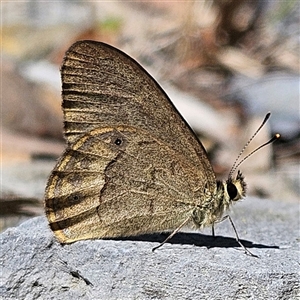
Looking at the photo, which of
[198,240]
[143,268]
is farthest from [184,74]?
[143,268]

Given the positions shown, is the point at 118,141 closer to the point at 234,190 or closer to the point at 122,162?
the point at 122,162

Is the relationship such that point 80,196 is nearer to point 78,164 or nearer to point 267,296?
point 78,164

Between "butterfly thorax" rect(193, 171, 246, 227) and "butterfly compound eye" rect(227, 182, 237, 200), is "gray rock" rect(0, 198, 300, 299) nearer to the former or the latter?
"butterfly thorax" rect(193, 171, 246, 227)

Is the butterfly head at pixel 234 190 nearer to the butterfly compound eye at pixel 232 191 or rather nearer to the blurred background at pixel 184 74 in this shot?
the butterfly compound eye at pixel 232 191

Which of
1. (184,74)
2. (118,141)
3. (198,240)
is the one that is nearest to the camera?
(118,141)

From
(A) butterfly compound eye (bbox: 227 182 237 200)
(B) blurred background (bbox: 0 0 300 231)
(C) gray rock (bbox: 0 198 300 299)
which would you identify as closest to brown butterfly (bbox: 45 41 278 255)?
(A) butterfly compound eye (bbox: 227 182 237 200)

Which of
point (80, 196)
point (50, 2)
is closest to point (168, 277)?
point (80, 196)

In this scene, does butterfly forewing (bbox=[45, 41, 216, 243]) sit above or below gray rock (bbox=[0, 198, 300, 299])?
above
